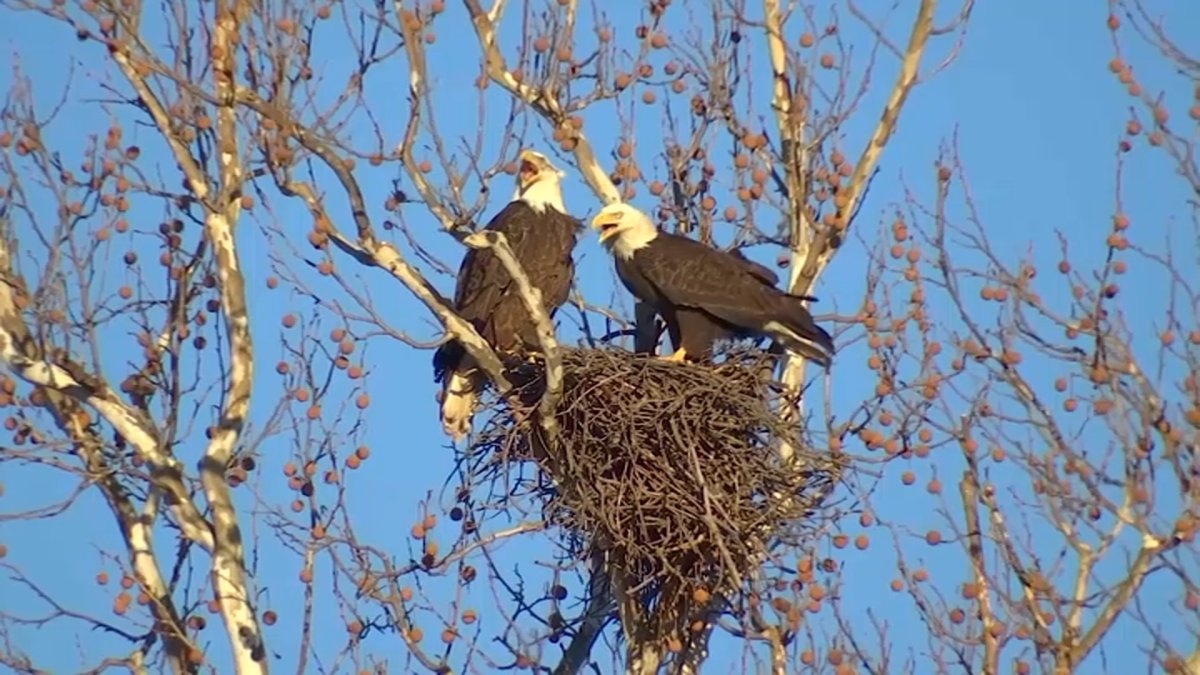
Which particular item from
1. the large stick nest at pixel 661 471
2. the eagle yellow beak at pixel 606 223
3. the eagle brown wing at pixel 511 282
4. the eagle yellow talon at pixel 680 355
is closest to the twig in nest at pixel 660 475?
the large stick nest at pixel 661 471

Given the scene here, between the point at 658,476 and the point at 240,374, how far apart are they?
1597 millimetres

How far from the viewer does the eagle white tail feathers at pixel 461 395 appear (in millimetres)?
9164

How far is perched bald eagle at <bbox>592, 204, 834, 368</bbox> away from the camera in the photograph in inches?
352

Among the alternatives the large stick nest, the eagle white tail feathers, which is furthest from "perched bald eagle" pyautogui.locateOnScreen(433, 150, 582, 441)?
the large stick nest

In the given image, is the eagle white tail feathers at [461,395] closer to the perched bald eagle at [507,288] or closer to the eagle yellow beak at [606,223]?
the perched bald eagle at [507,288]

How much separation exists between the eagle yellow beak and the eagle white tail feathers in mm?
776

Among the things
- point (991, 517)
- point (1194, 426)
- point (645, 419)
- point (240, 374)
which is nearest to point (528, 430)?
point (645, 419)

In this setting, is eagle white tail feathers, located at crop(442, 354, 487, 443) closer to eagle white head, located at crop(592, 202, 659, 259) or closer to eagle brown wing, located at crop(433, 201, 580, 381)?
eagle brown wing, located at crop(433, 201, 580, 381)

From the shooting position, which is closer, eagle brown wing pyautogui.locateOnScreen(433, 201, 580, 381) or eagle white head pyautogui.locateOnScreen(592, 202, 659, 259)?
eagle white head pyautogui.locateOnScreen(592, 202, 659, 259)

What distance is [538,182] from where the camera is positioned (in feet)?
33.0

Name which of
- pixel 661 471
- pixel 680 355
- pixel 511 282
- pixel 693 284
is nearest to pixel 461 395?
pixel 511 282

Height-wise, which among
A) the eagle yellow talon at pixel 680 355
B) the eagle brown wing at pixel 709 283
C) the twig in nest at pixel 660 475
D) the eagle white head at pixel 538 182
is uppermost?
the eagle white head at pixel 538 182

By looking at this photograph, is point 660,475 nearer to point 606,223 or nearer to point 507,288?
point 606,223

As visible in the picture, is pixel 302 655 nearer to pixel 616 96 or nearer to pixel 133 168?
pixel 133 168
